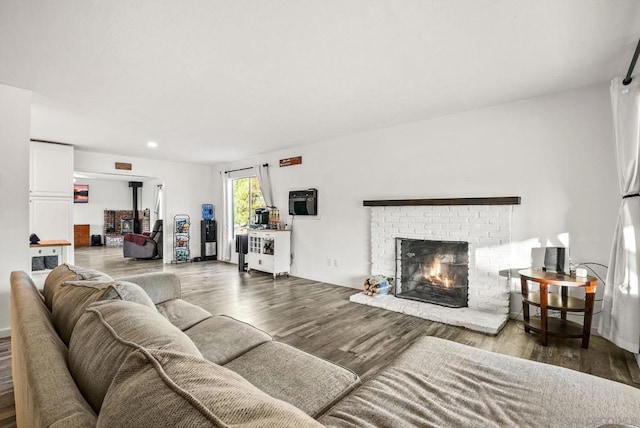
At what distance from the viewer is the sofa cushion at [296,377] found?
49.4 inches

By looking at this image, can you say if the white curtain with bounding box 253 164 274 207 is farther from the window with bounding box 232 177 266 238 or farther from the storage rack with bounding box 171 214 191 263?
the storage rack with bounding box 171 214 191 263

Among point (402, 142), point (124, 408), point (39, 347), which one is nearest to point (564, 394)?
point (124, 408)

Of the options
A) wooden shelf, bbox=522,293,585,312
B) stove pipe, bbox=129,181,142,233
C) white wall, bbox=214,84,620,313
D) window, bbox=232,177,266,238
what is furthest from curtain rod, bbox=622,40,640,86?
stove pipe, bbox=129,181,142,233

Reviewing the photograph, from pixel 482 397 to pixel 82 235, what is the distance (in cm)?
1342

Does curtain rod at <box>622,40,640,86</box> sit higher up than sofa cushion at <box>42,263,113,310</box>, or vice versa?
curtain rod at <box>622,40,640,86</box>

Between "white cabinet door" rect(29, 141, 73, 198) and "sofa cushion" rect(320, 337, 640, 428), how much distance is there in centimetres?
663

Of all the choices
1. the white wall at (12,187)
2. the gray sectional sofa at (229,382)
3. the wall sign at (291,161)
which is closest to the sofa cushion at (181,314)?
the gray sectional sofa at (229,382)

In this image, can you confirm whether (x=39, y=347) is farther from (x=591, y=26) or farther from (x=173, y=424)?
(x=591, y=26)

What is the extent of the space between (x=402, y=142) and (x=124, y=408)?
4.50 metres

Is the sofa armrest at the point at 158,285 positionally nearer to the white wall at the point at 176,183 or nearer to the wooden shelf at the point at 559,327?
the wooden shelf at the point at 559,327

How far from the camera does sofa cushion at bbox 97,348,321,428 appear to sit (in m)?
0.53

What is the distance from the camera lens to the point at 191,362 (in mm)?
705

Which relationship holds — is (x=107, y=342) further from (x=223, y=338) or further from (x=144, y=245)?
(x=144, y=245)

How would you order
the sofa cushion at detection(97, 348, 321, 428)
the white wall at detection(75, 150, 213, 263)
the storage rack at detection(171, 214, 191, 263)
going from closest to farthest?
the sofa cushion at detection(97, 348, 321, 428), the white wall at detection(75, 150, 213, 263), the storage rack at detection(171, 214, 191, 263)
